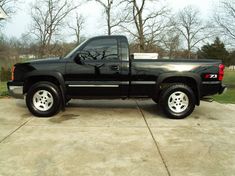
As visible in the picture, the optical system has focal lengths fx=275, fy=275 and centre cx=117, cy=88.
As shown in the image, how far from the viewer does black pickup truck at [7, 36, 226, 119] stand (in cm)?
616

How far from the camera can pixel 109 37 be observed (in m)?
6.50

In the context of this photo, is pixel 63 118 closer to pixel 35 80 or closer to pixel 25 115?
pixel 25 115

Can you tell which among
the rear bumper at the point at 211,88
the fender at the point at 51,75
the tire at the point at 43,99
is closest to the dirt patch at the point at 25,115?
the tire at the point at 43,99

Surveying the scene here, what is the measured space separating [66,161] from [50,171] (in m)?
0.35

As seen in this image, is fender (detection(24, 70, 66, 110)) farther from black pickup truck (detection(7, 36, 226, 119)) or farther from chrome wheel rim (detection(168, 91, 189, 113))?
chrome wheel rim (detection(168, 91, 189, 113))

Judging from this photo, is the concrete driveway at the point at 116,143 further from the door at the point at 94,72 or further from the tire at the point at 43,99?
the door at the point at 94,72

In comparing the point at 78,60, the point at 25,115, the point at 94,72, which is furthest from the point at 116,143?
the point at 25,115

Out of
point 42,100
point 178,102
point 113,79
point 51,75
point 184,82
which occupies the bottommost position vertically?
point 178,102

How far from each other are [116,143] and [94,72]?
85.0 inches

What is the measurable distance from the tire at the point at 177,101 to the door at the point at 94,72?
43.1 inches

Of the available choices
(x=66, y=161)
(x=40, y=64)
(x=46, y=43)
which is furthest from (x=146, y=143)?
(x=46, y=43)

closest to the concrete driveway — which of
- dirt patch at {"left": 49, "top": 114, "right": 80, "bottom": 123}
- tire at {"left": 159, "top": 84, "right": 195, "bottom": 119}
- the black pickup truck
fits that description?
dirt patch at {"left": 49, "top": 114, "right": 80, "bottom": 123}

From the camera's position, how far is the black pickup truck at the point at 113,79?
20.2 ft

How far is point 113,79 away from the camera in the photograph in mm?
6258
